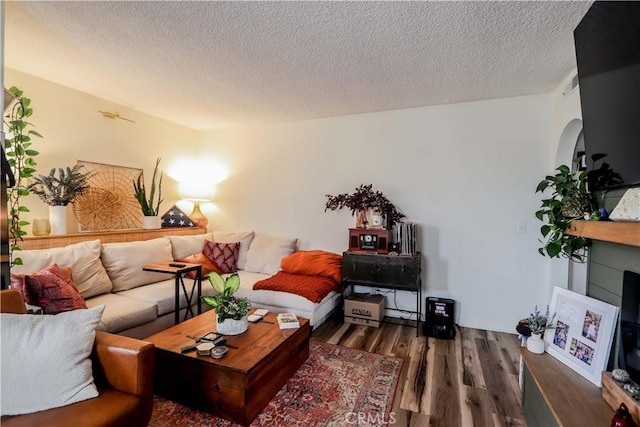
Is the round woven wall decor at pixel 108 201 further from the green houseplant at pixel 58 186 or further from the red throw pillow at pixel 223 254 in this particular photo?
the red throw pillow at pixel 223 254

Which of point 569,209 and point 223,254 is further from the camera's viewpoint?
point 223,254

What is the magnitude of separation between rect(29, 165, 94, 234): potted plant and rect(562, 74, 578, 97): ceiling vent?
4.46 meters

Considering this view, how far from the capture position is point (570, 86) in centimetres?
253

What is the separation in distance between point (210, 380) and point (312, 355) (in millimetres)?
1007

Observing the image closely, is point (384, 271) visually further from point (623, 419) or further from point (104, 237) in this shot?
point (104, 237)

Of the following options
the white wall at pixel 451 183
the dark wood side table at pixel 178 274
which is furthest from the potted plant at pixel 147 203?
the white wall at pixel 451 183

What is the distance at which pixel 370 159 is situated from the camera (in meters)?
3.65

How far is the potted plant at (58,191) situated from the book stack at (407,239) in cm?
321

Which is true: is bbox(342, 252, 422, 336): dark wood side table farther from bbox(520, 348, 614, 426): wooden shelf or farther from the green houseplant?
the green houseplant

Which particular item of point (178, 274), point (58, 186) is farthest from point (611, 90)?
point (58, 186)

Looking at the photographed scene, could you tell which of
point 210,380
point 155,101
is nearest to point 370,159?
point 155,101

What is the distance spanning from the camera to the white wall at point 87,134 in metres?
2.79

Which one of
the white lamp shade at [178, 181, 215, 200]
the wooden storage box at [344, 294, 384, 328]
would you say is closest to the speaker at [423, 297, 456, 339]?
the wooden storage box at [344, 294, 384, 328]

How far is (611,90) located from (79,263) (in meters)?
3.78
